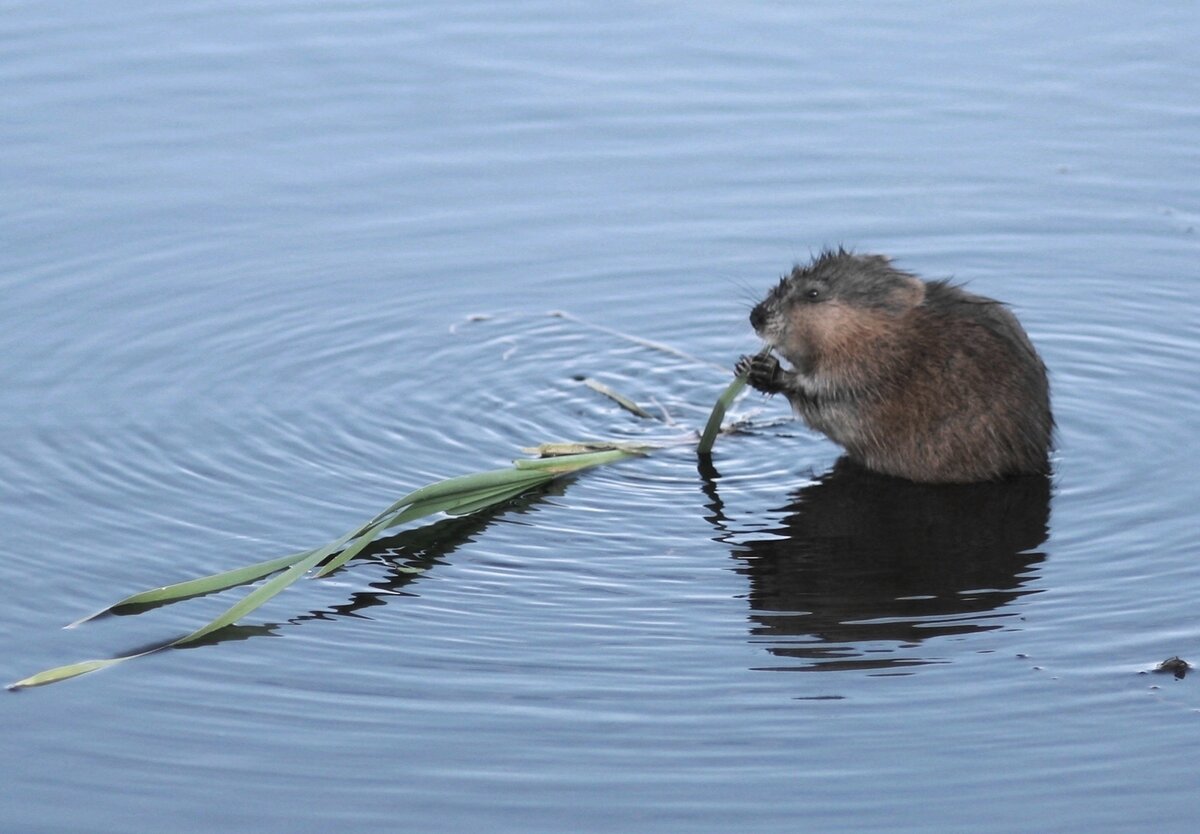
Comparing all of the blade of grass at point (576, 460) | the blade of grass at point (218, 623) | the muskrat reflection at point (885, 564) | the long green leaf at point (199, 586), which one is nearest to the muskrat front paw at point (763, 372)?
the muskrat reflection at point (885, 564)

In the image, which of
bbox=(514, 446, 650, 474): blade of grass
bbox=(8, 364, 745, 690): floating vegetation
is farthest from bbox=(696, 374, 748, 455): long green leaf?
bbox=(514, 446, 650, 474): blade of grass

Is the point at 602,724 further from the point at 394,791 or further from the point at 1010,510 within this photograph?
the point at 1010,510

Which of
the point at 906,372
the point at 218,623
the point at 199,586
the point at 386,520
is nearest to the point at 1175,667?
the point at 906,372

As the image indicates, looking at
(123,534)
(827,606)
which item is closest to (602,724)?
(827,606)

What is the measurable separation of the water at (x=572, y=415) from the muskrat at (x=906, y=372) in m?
0.18

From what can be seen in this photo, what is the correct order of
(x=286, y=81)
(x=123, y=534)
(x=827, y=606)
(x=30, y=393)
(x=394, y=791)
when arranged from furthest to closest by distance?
1. (x=286, y=81)
2. (x=30, y=393)
3. (x=123, y=534)
4. (x=827, y=606)
5. (x=394, y=791)

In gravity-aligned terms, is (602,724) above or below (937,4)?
below

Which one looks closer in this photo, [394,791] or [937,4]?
[394,791]

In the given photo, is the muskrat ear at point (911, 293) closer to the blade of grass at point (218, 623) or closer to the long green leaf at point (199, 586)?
the blade of grass at point (218, 623)

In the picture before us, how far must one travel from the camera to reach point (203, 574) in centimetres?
670

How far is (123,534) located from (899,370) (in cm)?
290

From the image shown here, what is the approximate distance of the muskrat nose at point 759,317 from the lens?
8.03 meters

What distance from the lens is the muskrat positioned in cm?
755

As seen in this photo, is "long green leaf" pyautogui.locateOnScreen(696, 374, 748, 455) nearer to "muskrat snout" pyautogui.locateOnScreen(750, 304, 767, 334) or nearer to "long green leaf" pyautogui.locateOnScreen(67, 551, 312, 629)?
"muskrat snout" pyautogui.locateOnScreen(750, 304, 767, 334)
